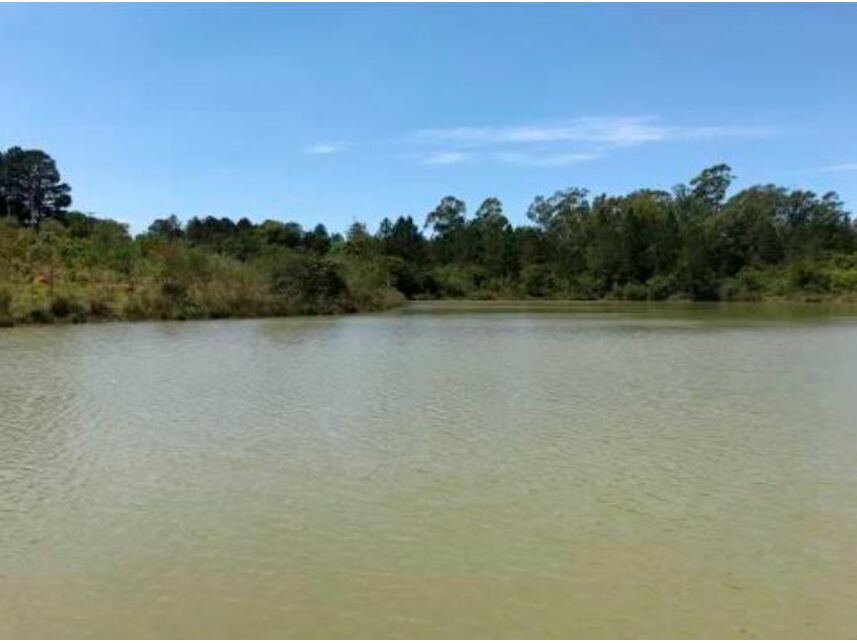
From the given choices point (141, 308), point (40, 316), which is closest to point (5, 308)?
point (40, 316)

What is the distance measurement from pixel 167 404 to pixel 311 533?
728 cm

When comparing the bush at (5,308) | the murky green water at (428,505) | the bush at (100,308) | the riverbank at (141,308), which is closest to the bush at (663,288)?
the riverbank at (141,308)

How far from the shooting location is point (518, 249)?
3551 inches

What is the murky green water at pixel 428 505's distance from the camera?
205 inches

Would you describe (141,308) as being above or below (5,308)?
below

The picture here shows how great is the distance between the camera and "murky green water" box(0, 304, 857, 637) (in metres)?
5.20

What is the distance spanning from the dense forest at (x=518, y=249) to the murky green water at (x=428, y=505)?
2759 cm

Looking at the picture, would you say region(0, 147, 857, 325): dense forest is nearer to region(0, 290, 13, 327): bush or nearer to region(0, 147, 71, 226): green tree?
region(0, 147, 71, 226): green tree

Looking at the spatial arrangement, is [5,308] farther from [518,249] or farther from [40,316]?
[518,249]

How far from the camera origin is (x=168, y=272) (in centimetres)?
3784

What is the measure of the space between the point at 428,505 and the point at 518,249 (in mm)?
83717

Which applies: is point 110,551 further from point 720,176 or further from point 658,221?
point 720,176

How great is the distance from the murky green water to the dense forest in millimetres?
27585

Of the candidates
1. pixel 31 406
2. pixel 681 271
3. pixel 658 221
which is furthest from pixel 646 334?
pixel 658 221
